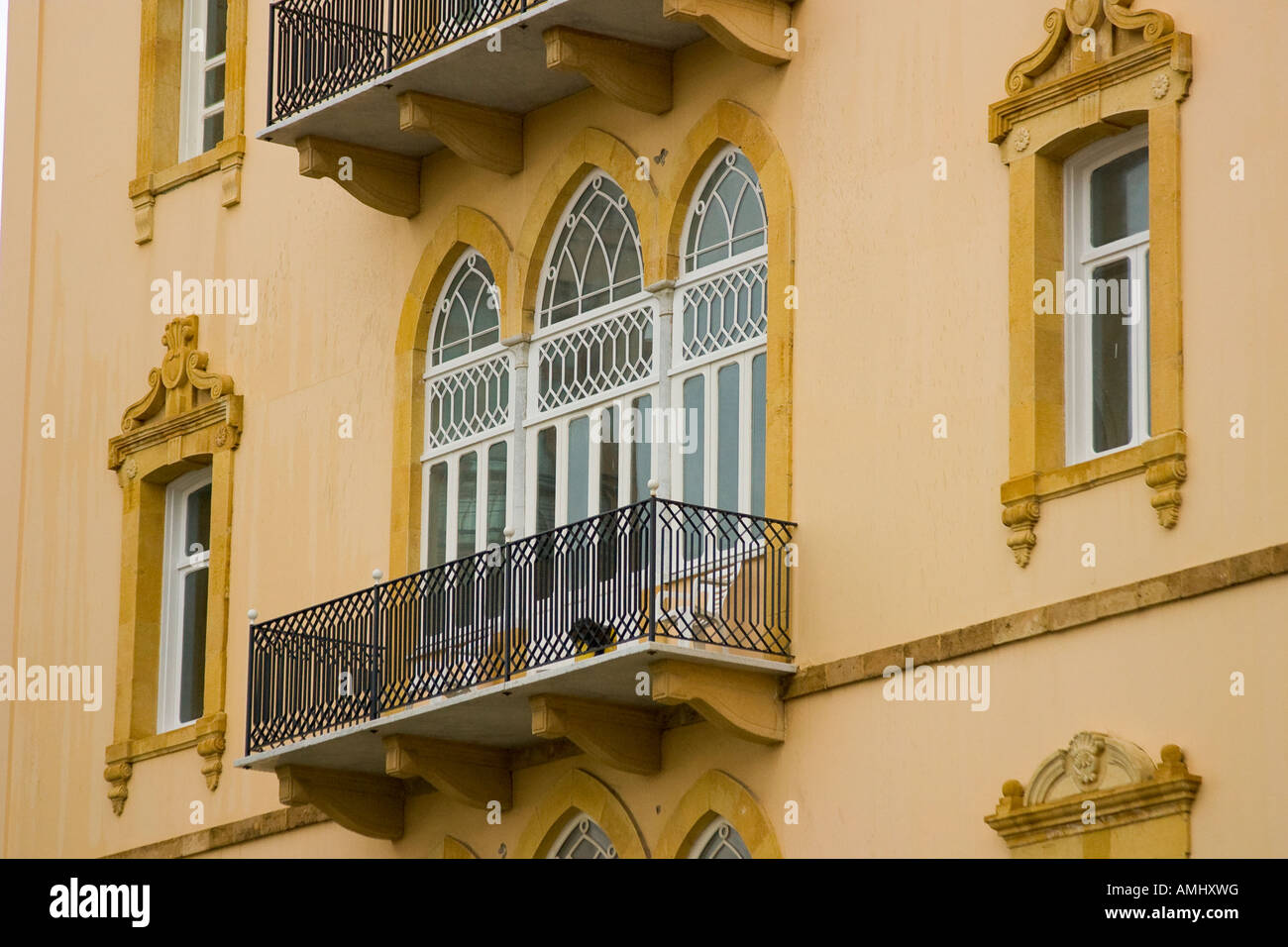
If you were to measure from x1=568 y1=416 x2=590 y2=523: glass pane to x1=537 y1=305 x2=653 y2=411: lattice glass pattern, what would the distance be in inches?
8.1

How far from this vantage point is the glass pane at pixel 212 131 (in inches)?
1076

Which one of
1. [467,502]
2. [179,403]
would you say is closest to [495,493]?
[467,502]

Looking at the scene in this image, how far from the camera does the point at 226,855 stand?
24.8 m

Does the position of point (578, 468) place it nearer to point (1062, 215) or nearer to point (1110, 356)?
point (1062, 215)

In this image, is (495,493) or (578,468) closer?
(578,468)

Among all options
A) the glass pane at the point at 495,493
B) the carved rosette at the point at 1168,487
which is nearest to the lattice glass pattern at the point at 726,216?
the glass pane at the point at 495,493

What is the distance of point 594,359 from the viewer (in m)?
22.9

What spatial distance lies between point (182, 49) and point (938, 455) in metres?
10.4

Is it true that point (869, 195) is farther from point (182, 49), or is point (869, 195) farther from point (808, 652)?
point (182, 49)

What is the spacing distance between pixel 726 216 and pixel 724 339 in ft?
2.96

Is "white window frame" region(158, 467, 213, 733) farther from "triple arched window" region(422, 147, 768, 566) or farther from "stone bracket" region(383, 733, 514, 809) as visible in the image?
"stone bracket" region(383, 733, 514, 809)

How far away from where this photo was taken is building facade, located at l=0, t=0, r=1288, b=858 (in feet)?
60.8

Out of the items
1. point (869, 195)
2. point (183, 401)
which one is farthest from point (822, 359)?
point (183, 401)
